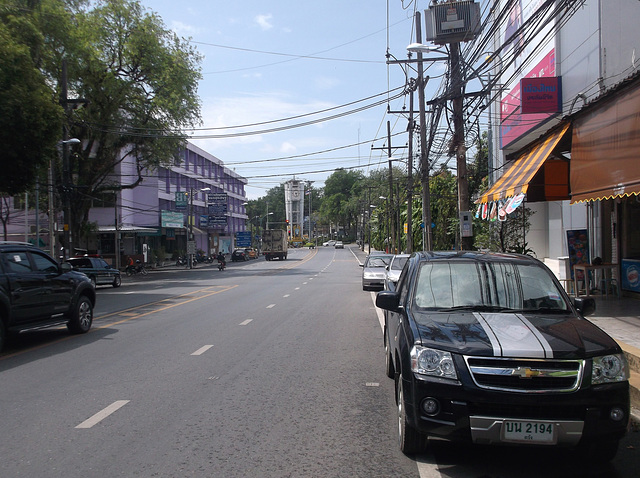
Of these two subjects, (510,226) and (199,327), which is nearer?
(199,327)

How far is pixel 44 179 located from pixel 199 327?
74.6ft

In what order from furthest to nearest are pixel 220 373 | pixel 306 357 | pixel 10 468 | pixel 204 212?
1. pixel 204 212
2. pixel 306 357
3. pixel 220 373
4. pixel 10 468

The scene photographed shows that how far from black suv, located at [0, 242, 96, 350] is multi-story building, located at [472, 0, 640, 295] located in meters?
9.83

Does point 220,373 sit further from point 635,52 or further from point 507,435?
point 635,52

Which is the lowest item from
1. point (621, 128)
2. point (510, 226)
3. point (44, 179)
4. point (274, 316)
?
point (274, 316)

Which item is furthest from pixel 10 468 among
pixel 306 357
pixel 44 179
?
pixel 44 179

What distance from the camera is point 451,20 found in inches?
634

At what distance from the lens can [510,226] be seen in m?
18.5

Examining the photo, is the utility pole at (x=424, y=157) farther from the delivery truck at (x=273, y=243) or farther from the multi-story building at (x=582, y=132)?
the delivery truck at (x=273, y=243)

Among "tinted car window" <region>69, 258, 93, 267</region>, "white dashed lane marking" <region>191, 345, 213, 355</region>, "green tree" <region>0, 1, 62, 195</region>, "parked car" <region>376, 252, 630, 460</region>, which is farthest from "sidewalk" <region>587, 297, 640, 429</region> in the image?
"tinted car window" <region>69, 258, 93, 267</region>

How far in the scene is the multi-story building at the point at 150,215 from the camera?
148 ft

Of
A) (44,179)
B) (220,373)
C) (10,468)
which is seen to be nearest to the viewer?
(10,468)

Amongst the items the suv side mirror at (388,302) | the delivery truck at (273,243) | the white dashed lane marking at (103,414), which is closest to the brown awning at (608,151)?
the suv side mirror at (388,302)

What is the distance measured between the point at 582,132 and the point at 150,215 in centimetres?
4583
